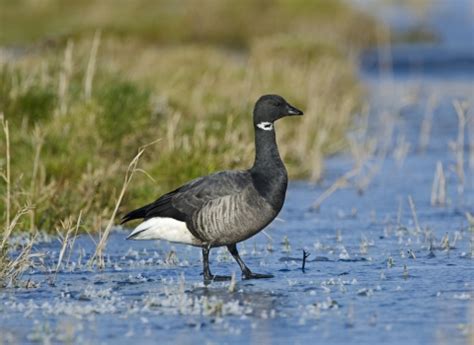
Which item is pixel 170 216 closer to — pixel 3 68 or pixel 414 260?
pixel 414 260

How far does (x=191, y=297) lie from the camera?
28.7 ft

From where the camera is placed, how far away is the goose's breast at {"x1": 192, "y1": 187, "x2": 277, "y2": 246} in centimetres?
941

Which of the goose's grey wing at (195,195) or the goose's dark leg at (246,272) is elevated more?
the goose's grey wing at (195,195)

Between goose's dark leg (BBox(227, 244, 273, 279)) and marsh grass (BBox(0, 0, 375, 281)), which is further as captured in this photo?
marsh grass (BBox(0, 0, 375, 281))

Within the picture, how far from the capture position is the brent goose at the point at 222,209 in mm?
9430

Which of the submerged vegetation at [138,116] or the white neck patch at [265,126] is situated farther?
the submerged vegetation at [138,116]

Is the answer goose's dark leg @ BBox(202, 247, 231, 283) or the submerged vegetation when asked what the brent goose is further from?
the submerged vegetation

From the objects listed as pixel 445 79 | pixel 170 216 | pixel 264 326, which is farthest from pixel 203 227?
pixel 445 79

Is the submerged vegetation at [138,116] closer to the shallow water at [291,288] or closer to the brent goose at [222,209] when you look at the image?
the brent goose at [222,209]

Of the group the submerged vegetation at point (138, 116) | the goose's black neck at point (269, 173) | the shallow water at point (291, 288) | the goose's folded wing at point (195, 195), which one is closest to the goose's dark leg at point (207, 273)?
the shallow water at point (291, 288)

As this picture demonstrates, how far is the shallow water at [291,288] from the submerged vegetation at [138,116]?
0.68m

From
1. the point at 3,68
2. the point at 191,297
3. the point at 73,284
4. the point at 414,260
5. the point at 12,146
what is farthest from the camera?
the point at 3,68

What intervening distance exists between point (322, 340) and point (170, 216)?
9.33ft

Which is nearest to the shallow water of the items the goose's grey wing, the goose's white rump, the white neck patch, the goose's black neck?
the goose's white rump
